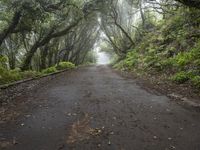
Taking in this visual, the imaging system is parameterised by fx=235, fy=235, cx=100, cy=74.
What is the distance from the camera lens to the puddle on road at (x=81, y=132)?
14.0 feet

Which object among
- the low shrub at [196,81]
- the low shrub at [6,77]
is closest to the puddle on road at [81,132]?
the low shrub at [196,81]

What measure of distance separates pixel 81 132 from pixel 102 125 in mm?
553

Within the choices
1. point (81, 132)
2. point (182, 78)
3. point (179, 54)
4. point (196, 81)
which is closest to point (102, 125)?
point (81, 132)

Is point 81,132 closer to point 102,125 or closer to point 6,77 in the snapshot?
point 102,125

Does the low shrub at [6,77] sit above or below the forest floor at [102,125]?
above

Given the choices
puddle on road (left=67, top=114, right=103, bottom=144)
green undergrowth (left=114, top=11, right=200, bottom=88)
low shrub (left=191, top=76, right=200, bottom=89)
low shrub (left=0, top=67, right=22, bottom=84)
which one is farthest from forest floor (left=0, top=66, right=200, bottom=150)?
low shrub (left=0, top=67, right=22, bottom=84)

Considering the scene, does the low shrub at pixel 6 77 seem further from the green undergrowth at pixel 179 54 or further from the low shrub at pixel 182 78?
the low shrub at pixel 182 78

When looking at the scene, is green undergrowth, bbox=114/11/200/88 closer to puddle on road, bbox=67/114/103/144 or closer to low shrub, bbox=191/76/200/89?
low shrub, bbox=191/76/200/89

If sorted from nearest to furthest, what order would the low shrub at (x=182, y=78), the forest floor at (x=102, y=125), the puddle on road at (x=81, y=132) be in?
the forest floor at (x=102, y=125) → the puddle on road at (x=81, y=132) → the low shrub at (x=182, y=78)

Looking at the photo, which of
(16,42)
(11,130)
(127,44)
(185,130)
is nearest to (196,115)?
(185,130)

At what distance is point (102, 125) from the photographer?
4.94m

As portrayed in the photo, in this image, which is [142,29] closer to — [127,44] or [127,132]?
[127,44]

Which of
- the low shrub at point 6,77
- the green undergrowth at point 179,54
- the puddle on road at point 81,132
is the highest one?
the green undergrowth at point 179,54

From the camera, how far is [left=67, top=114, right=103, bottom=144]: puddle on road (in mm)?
4279
